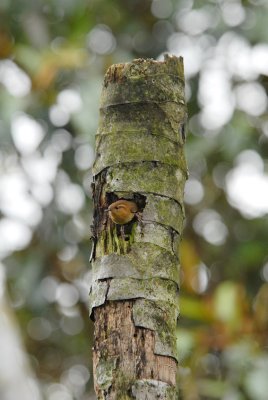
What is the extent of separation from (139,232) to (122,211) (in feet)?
0.24

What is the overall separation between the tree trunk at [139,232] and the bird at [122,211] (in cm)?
1

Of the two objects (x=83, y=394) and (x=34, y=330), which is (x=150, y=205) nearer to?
(x=83, y=394)

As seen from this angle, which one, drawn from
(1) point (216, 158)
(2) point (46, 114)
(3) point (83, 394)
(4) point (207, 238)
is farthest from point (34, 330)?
(2) point (46, 114)

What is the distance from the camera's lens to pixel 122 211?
7.71 feet

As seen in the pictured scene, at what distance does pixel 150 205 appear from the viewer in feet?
7.85

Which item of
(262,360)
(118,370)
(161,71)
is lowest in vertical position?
(118,370)

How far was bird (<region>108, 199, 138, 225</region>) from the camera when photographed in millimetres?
2354

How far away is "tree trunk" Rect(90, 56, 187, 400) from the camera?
2240 mm

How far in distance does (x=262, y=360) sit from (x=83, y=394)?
3.11 meters

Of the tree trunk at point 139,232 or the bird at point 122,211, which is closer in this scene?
the tree trunk at point 139,232

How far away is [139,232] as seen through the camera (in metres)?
2.38

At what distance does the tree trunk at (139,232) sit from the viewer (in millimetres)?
2240

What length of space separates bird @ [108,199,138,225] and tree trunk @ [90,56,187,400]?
15mm

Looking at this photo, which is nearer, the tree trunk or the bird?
the tree trunk
